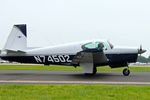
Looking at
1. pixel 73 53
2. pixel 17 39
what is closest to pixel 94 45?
pixel 73 53

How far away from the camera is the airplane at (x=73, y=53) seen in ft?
59.7

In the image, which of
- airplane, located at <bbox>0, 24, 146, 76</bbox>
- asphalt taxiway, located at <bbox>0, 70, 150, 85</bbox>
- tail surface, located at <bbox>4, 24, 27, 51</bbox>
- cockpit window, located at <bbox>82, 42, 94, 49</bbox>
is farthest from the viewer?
tail surface, located at <bbox>4, 24, 27, 51</bbox>

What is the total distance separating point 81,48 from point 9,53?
510 centimetres

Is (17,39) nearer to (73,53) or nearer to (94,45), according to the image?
(73,53)

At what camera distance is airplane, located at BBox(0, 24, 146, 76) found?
59.7 feet

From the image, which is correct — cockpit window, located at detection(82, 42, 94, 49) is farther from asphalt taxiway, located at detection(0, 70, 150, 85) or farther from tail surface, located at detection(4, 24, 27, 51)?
tail surface, located at detection(4, 24, 27, 51)

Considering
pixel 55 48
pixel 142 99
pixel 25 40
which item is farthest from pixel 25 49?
pixel 142 99

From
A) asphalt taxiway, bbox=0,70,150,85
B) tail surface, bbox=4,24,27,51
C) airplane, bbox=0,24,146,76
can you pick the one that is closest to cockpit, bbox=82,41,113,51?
airplane, bbox=0,24,146,76

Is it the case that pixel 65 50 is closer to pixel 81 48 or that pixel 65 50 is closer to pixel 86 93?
pixel 81 48

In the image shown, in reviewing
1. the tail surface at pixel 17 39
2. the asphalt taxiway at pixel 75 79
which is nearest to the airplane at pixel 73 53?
the tail surface at pixel 17 39

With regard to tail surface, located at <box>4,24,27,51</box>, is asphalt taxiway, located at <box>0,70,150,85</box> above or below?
below

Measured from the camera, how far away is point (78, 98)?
8680mm

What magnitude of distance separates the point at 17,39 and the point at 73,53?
4.45m

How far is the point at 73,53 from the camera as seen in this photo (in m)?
20.0
